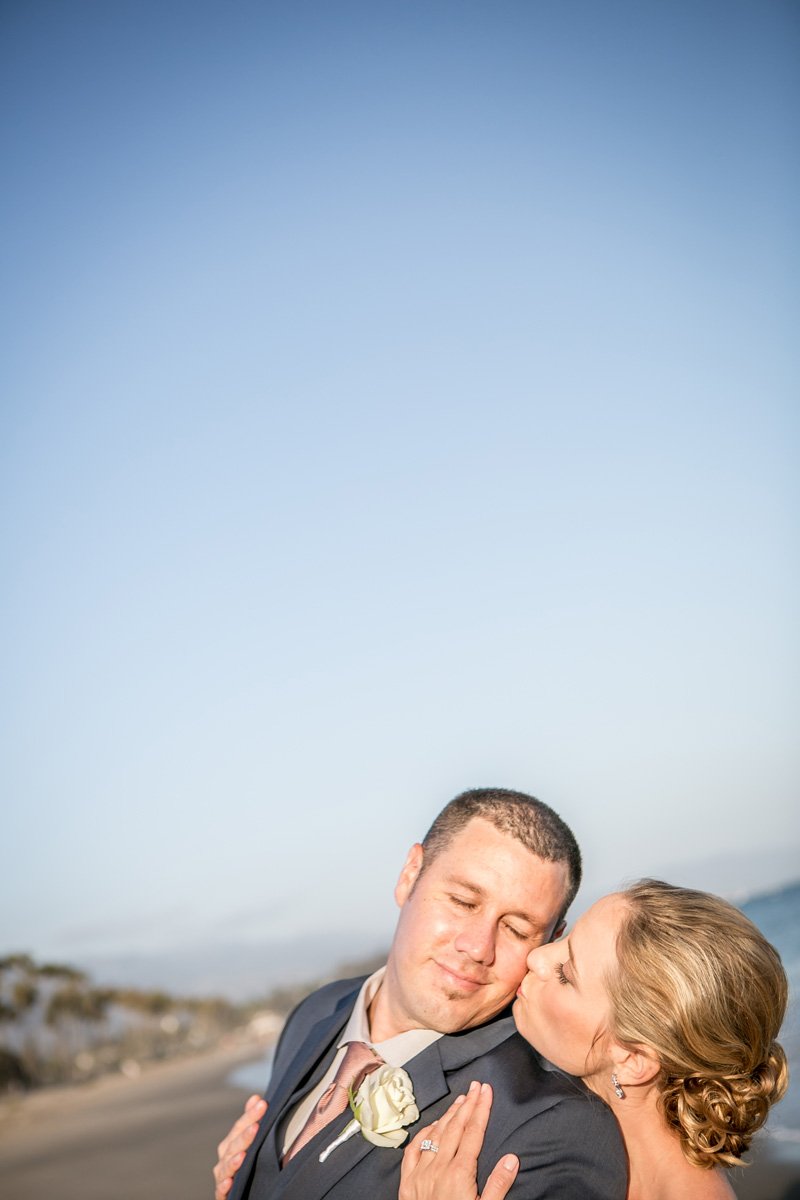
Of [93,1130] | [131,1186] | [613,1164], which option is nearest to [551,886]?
[613,1164]

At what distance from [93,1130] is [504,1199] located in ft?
30.5

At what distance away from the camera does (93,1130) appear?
11062 millimetres

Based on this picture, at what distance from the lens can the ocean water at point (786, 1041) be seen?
7254mm

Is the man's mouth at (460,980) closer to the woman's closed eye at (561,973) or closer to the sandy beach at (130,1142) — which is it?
the woman's closed eye at (561,973)

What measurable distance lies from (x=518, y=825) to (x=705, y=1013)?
41.8 inches

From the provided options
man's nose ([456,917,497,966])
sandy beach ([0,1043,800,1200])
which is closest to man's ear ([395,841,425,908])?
man's nose ([456,917,497,966])

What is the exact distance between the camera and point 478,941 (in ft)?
13.4

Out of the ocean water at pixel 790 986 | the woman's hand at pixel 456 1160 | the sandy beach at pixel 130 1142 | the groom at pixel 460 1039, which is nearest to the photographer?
the woman's hand at pixel 456 1160

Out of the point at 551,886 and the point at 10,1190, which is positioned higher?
the point at 551,886

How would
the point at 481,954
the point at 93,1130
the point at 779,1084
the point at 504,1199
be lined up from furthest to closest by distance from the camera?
the point at 93,1130 → the point at 481,954 → the point at 779,1084 → the point at 504,1199

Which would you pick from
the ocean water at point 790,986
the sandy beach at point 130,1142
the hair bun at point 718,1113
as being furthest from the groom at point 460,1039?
the sandy beach at point 130,1142

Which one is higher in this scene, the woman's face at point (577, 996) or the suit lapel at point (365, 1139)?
the woman's face at point (577, 996)

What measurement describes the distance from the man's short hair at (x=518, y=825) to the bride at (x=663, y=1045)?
466 mm

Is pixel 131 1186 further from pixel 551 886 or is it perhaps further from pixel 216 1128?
pixel 551 886
